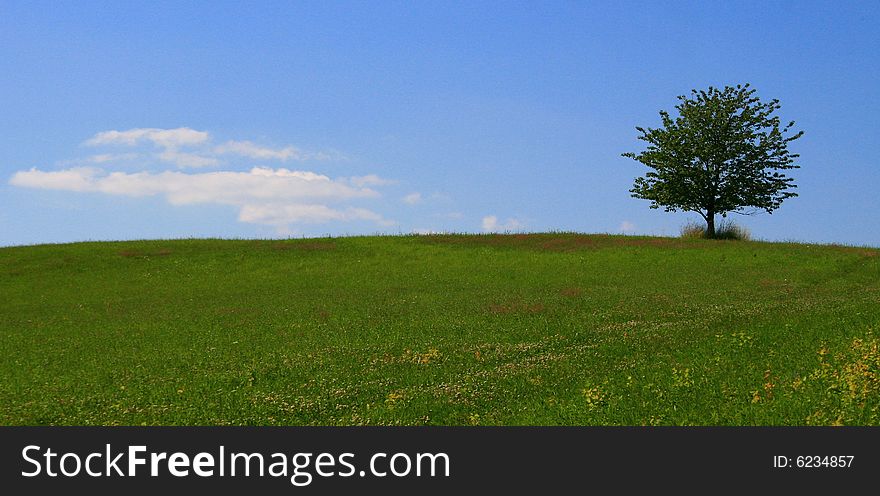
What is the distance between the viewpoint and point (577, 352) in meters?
26.0

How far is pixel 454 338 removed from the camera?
2970 cm

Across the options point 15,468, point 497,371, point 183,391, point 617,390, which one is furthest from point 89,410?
point 617,390

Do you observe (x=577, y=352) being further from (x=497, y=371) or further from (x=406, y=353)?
(x=406, y=353)

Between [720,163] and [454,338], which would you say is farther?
[720,163]

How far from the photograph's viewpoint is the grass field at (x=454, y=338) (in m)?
19.3

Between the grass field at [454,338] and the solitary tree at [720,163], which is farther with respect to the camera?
the solitary tree at [720,163]

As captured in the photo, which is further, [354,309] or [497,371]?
[354,309]

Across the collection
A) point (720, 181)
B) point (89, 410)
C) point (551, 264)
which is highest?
point (720, 181)

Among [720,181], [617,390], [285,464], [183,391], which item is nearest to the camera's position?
[285,464]

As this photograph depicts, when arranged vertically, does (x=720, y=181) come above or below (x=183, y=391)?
above

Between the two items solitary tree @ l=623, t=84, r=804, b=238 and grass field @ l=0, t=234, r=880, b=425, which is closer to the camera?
grass field @ l=0, t=234, r=880, b=425

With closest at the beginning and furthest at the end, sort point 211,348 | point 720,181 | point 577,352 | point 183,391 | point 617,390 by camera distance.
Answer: point 617,390 < point 183,391 < point 577,352 < point 211,348 < point 720,181

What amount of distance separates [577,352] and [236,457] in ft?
48.3

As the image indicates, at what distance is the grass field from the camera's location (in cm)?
1933
